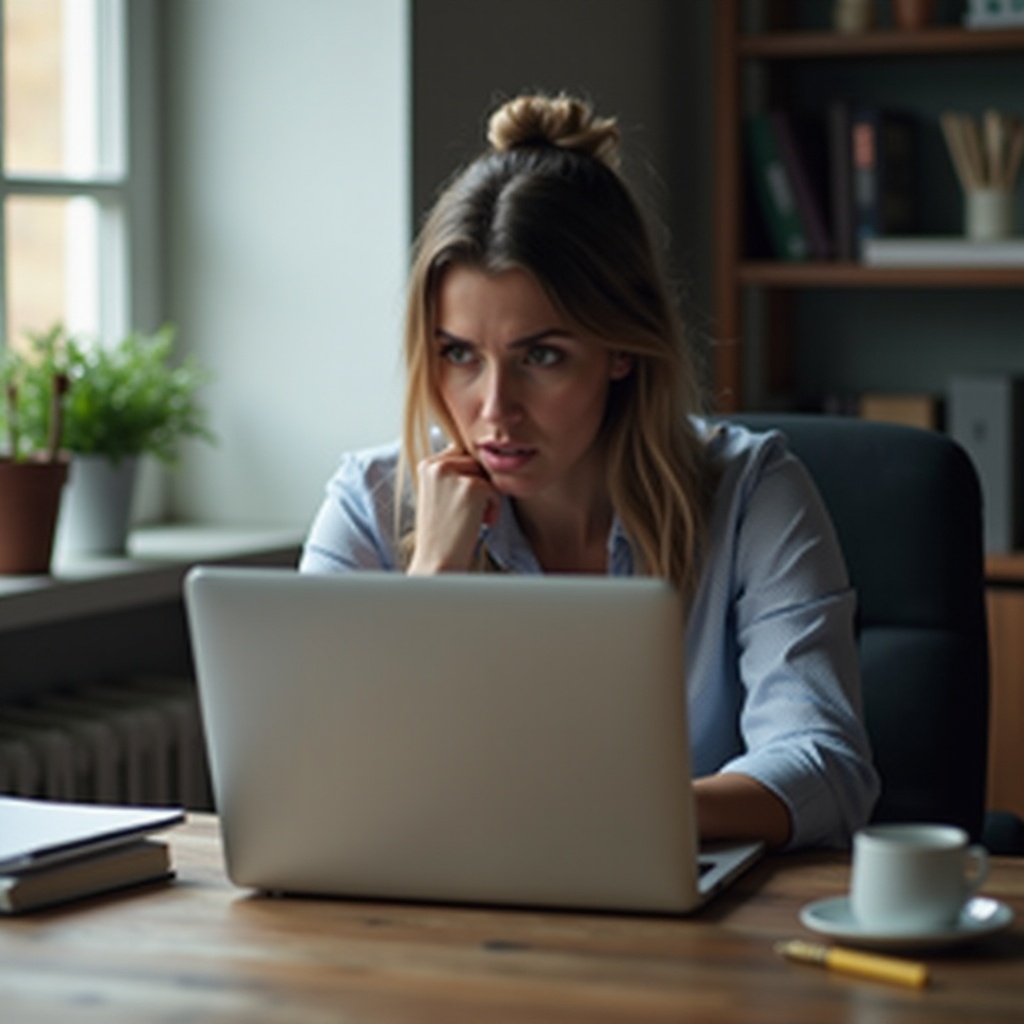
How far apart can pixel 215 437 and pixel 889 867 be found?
1955 millimetres

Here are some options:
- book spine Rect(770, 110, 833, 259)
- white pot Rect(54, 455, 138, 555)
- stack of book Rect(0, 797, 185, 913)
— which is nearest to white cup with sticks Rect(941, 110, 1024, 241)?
book spine Rect(770, 110, 833, 259)

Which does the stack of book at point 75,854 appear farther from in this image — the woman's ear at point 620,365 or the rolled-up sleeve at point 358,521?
the woman's ear at point 620,365

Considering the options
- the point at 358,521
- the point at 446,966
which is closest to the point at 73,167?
the point at 358,521

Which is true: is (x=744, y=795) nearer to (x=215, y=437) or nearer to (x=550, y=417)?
(x=550, y=417)

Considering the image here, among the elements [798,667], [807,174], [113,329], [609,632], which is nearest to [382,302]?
[113,329]

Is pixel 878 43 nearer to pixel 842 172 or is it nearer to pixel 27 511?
pixel 842 172

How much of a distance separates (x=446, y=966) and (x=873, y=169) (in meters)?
2.68

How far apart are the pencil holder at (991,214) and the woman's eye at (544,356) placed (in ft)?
6.26

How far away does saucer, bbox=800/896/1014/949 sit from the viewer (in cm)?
134

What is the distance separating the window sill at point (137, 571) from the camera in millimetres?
2539

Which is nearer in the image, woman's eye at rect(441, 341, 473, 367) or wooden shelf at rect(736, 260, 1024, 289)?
woman's eye at rect(441, 341, 473, 367)

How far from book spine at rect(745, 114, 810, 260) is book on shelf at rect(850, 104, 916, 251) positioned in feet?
0.35

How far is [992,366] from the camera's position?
3967 millimetres

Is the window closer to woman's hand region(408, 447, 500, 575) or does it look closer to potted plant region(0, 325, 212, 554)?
potted plant region(0, 325, 212, 554)
